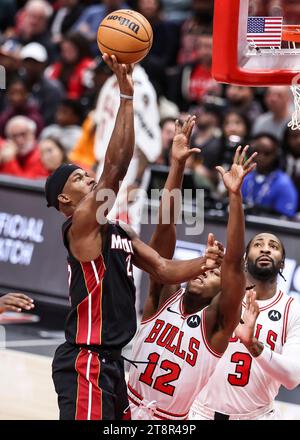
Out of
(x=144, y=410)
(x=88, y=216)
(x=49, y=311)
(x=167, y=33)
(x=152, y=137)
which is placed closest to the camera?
(x=88, y=216)

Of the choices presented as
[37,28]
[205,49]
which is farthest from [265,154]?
[37,28]

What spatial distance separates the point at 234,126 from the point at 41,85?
3.44 meters

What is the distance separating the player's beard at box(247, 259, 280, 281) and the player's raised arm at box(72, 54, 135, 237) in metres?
1.11

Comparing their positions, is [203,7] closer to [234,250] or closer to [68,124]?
[68,124]

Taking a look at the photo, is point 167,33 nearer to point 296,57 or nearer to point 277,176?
point 277,176

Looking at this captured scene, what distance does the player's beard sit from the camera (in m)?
6.38

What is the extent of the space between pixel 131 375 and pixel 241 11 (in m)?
2.17

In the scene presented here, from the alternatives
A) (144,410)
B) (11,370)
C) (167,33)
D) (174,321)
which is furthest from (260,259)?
(167,33)

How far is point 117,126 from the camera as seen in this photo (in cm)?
571

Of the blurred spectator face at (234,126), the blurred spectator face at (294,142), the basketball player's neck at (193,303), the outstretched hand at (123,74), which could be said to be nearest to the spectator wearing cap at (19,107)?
the blurred spectator face at (234,126)

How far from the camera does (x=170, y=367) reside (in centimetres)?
606

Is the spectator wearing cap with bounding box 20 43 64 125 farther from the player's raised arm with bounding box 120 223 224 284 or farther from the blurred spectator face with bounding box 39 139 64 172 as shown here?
the player's raised arm with bounding box 120 223 224 284

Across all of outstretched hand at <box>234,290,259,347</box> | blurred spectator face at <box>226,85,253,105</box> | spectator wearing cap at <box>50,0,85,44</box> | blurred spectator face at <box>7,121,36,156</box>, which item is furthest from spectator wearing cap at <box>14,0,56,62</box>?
outstretched hand at <box>234,290,259,347</box>
